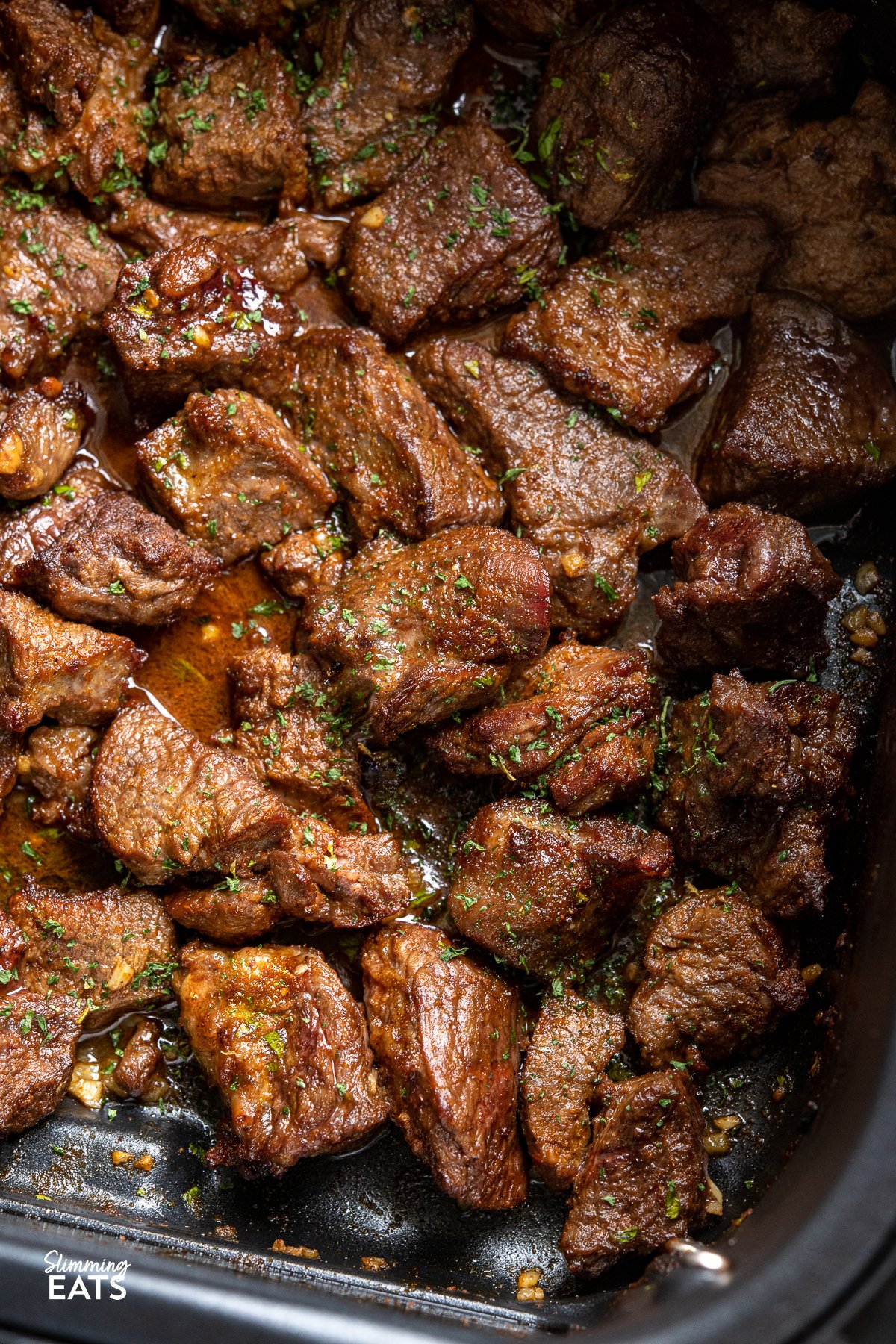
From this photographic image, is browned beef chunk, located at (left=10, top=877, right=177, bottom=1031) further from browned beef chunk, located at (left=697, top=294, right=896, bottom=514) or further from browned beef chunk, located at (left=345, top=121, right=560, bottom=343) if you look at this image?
browned beef chunk, located at (left=697, top=294, right=896, bottom=514)

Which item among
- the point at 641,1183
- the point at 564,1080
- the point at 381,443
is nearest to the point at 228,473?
the point at 381,443

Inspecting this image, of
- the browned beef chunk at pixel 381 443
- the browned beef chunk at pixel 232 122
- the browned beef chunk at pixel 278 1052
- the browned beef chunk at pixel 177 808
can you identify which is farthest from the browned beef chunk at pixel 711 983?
the browned beef chunk at pixel 232 122

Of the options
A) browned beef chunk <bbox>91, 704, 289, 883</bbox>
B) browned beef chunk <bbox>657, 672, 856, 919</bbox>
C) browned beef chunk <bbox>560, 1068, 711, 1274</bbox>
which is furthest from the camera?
browned beef chunk <bbox>91, 704, 289, 883</bbox>

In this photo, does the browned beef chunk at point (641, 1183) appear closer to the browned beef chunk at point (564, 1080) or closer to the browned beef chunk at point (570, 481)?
the browned beef chunk at point (564, 1080)

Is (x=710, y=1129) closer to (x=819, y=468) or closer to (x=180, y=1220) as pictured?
(x=180, y=1220)

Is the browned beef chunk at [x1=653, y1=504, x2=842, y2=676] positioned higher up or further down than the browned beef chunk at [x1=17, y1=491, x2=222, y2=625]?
higher up

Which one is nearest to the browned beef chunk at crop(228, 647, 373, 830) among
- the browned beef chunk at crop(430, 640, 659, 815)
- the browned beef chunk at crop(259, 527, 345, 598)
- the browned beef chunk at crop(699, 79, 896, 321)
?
the browned beef chunk at crop(259, 527, 345, 598)

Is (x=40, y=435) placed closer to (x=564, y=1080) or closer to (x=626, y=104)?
(x=626, y=104)

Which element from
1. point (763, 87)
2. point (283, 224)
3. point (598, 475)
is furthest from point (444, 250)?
point (763, 87)

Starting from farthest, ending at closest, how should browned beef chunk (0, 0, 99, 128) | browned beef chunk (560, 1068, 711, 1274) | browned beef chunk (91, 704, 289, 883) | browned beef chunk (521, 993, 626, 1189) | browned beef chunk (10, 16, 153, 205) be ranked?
browned beef chunk (10, 16, 153, 205)
browned beef chunk (0, 0, 99, 128)
browned beef chunk (91, 704, 289, 883)
browned beef chunk (521, 993, 626, 1189)
browned beef chunk (560, 1068, 711, 1274)
